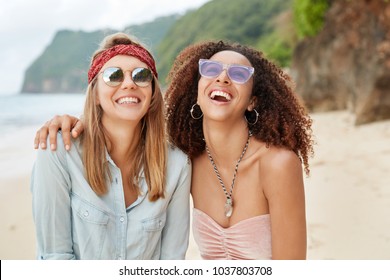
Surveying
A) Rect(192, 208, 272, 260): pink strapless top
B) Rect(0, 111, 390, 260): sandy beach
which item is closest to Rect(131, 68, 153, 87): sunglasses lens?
Rect(192, 208, 272, 260): pink strapless top

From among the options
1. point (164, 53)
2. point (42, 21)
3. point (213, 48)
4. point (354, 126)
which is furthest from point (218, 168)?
point (164, 53)

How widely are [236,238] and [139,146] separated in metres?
0.71

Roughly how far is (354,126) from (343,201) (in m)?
3.51

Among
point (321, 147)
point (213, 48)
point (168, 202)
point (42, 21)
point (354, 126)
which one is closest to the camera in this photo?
point (168, 202)

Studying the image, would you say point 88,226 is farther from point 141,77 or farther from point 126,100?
point 141,77

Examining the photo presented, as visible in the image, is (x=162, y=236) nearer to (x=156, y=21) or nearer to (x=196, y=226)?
(x=196, y=226)

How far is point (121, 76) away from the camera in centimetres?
226

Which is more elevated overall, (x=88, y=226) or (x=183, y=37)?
(x=183, y=37)

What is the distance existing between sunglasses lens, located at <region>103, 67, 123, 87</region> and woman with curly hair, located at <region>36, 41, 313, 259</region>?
0.44 meters

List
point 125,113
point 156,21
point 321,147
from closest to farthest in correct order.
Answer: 1. point 125,113
2. point 321,147
3. point 156,21

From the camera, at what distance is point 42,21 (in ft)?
28.0

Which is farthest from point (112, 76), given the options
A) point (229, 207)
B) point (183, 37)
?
point (183, 37)

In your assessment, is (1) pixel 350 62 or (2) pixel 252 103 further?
(1) pixel 350 62

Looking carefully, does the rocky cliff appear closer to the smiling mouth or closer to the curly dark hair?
the curly dark hair
